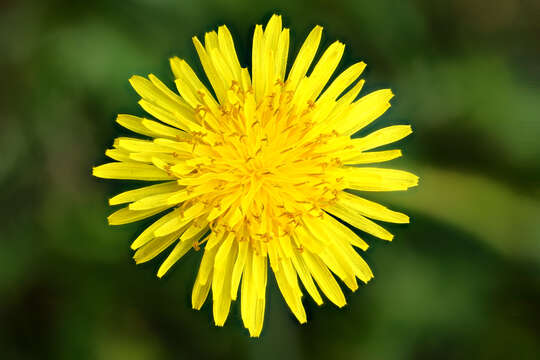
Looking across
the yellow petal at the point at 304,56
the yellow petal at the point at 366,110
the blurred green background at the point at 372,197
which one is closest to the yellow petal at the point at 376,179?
the yellow petal at the point at 366,110

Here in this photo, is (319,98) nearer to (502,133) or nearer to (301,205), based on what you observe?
(301,205)

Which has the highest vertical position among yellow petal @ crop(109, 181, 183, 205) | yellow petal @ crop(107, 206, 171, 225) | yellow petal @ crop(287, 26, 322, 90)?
yellow petal @ crop(287, 26, 322, 90)

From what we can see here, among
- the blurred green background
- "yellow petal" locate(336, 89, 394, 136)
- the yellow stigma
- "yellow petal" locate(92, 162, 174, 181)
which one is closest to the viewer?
the yellow stigma

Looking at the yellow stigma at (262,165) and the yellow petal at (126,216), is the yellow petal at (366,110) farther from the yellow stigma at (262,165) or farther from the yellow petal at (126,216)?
the yellow petal at (126,216)

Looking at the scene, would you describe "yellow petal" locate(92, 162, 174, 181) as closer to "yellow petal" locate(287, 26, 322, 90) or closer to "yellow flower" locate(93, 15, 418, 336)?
"yellow flower" locate(93, 15, 418, 336)

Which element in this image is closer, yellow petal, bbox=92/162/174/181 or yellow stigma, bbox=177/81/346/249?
Answer: yellow stigma, bbox=177/81/346/249

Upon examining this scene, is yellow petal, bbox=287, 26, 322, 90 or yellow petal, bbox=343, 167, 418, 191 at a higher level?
yellow petal, bbox=287, 26, 322, 90

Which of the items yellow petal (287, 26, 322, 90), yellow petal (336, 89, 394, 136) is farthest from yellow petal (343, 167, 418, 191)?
yellow petal (287, 26, 322, 90)
